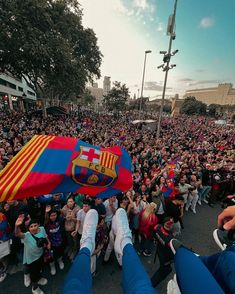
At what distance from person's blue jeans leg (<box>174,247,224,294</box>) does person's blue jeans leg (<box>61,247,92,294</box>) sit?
0.76 meters

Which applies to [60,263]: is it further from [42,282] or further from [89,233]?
[89,233]

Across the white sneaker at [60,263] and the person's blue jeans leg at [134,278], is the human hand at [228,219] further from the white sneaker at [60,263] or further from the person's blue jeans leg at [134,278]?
the white sneaker at [60,263]

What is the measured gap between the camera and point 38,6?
43.4ft

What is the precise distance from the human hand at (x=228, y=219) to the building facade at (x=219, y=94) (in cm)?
15268

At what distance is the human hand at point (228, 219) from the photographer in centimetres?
130

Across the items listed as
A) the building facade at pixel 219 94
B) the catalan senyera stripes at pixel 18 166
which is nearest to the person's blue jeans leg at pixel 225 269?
the catalan senyera stripes at pixel 18 166

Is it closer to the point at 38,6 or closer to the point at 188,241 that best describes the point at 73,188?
the point at 188,241

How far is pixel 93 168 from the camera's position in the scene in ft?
10.5

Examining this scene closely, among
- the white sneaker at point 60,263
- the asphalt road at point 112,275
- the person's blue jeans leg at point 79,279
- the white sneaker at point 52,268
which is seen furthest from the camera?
the white sneaker at point 60,263

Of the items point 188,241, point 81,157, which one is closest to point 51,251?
point 81,157

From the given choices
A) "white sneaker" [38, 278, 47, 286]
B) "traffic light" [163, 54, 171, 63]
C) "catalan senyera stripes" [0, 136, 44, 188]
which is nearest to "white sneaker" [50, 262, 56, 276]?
"white sneaker" [38, 278, 47, 286]

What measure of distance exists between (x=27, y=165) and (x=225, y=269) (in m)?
3.00

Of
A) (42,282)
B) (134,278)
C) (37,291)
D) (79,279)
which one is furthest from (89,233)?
(42,282)

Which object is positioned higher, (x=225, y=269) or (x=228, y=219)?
(x=228, y=219)
